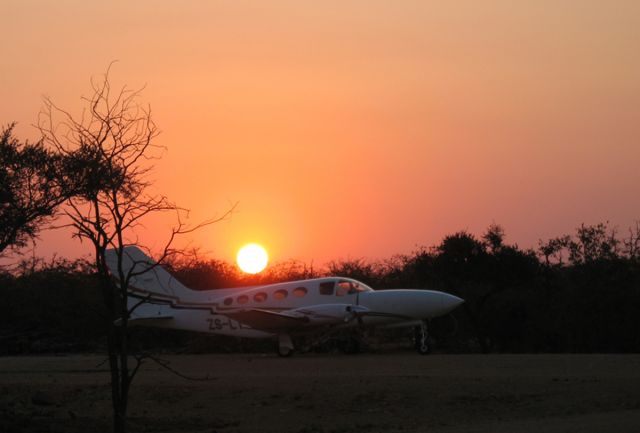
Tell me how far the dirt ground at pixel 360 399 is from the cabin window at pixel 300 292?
6.24 m

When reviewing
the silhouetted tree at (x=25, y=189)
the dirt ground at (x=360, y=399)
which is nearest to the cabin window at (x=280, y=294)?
the dirt ground at (x=360, y=399)

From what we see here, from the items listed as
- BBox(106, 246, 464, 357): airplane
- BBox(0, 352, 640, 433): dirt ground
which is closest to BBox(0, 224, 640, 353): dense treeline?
BBox(106, 246, 464, 357): airplane

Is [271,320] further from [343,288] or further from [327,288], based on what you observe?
[343,288]

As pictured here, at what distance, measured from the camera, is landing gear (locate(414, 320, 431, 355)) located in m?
27.9

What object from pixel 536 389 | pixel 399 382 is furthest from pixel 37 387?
pixel 536 389

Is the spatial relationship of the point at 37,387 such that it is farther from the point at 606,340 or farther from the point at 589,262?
the point at 589,262

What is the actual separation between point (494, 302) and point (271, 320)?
13.9 m

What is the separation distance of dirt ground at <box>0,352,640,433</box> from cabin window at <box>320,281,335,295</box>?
591cm

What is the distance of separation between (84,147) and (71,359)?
1795 cm

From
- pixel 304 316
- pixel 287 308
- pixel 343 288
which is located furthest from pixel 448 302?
pixel 287 308

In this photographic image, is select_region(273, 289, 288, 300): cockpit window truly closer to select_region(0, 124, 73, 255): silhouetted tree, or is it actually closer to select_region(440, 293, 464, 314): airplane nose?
select_region(440, 293, 464, 314): airplane nose

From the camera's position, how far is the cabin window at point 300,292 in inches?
1152

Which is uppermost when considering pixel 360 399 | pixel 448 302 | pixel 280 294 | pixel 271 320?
pixel 280 294

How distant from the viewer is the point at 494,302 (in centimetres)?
3941
